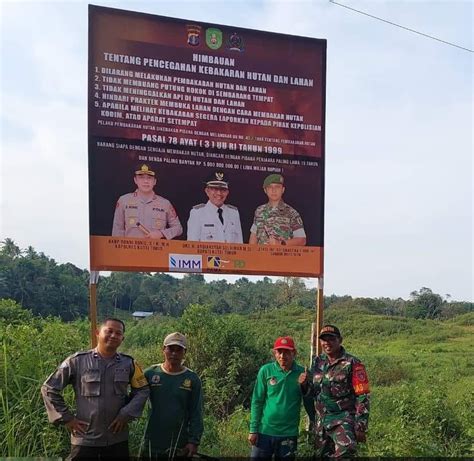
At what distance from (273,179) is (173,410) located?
214 cm

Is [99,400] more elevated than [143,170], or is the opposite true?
[143,170]

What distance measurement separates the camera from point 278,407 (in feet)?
12.4

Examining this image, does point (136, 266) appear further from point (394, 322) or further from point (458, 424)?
point (394, 322)

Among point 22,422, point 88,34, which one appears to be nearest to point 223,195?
point 88,34

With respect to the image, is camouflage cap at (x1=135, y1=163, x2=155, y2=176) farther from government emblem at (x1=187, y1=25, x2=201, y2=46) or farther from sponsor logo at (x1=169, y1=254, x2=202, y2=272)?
government emblem at (x1=187, y1=25, x2=201, y2=46)

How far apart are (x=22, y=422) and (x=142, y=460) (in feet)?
3.37

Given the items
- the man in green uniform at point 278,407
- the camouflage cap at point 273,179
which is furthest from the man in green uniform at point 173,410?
the camouflage cap at point 273,179

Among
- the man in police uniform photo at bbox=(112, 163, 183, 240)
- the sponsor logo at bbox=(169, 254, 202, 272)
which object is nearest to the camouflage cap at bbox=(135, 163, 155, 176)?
the man in police uniform photo at bbox=(112, 163, 183, 240)

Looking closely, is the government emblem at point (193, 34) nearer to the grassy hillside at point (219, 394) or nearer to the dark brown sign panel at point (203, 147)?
the dark brown sign panel at point (203, 147)

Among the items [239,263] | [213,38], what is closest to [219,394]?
[239,263]

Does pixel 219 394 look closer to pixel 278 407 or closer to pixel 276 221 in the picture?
pixel 276 221

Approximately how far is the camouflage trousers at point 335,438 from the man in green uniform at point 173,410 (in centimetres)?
86

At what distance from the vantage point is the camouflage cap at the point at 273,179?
4.73m

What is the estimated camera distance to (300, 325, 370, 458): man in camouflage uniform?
143 inches
